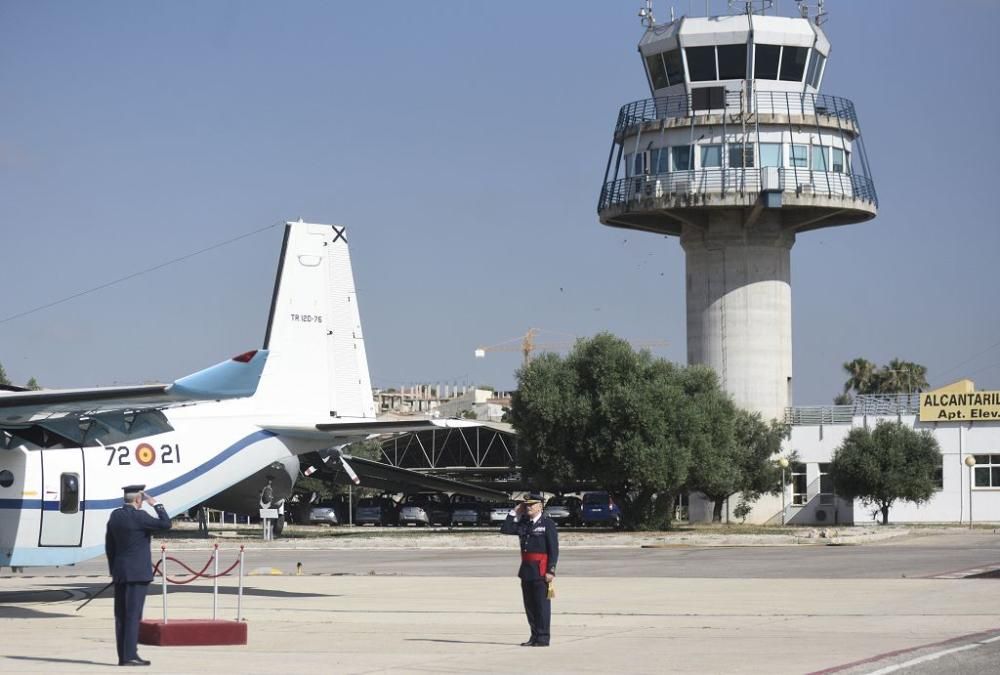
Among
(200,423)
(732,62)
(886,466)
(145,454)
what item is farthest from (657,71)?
(145,454)

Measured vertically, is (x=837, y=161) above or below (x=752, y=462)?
above

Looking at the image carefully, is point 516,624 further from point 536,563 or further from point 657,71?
point 657,71

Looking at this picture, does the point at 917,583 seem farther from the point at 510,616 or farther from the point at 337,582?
the point at 337,582

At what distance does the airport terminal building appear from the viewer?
70.2 m

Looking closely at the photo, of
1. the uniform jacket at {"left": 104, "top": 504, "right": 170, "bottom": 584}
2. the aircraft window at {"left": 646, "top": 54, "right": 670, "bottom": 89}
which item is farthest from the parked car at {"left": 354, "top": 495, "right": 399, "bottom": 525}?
the uniform jacket at {"left": 104, "top": 504, "right": 170, "bottom": 584}

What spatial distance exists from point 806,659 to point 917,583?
1227 cm

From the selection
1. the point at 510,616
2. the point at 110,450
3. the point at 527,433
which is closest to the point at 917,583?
the point at 510,616

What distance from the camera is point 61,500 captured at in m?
23.3

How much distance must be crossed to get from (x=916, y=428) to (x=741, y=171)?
16.0 meters

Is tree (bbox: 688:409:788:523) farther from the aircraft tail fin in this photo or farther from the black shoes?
the black shoes

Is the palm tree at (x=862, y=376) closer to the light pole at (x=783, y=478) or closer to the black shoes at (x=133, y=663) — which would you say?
the light pole at (x=783, y=478)

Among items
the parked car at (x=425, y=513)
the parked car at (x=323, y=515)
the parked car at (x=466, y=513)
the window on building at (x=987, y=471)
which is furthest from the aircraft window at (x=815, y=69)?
the parked car at (x=323, y=515)

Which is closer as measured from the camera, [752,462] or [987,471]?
[752,462]

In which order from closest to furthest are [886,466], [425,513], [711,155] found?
[886,466]
[711,155]
[425,513]
